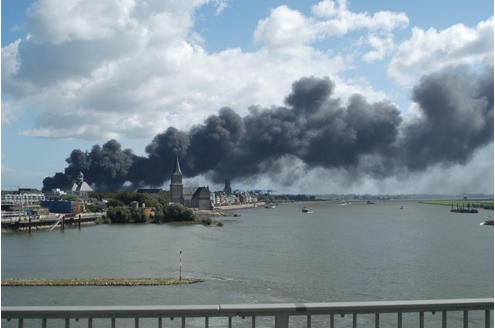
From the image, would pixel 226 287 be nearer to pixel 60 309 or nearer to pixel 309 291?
pixel 309 291

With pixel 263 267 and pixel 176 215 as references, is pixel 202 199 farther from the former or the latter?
pixel 263 267

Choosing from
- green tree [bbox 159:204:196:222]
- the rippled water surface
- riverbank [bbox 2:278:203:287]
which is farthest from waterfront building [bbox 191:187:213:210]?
riverbank [bbox 2:278:203:287]

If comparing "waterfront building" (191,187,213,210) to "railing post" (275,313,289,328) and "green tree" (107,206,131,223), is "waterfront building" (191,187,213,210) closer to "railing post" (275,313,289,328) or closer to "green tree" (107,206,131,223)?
"green tree" (107,206,131,223)

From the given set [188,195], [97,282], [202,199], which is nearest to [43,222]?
[97,282]

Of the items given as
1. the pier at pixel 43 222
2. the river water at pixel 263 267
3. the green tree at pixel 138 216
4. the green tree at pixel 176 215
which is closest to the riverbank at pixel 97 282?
the river water at pixel 263 267

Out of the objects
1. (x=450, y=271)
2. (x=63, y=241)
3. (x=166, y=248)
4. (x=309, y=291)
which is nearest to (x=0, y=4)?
(x=309, y=291)

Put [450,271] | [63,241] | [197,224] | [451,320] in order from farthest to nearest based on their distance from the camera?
[197,224] → [63,241] → [450,271] → [451,320]

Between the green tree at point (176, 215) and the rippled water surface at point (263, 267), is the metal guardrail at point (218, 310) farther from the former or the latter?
the green tree at point (176, 215)
